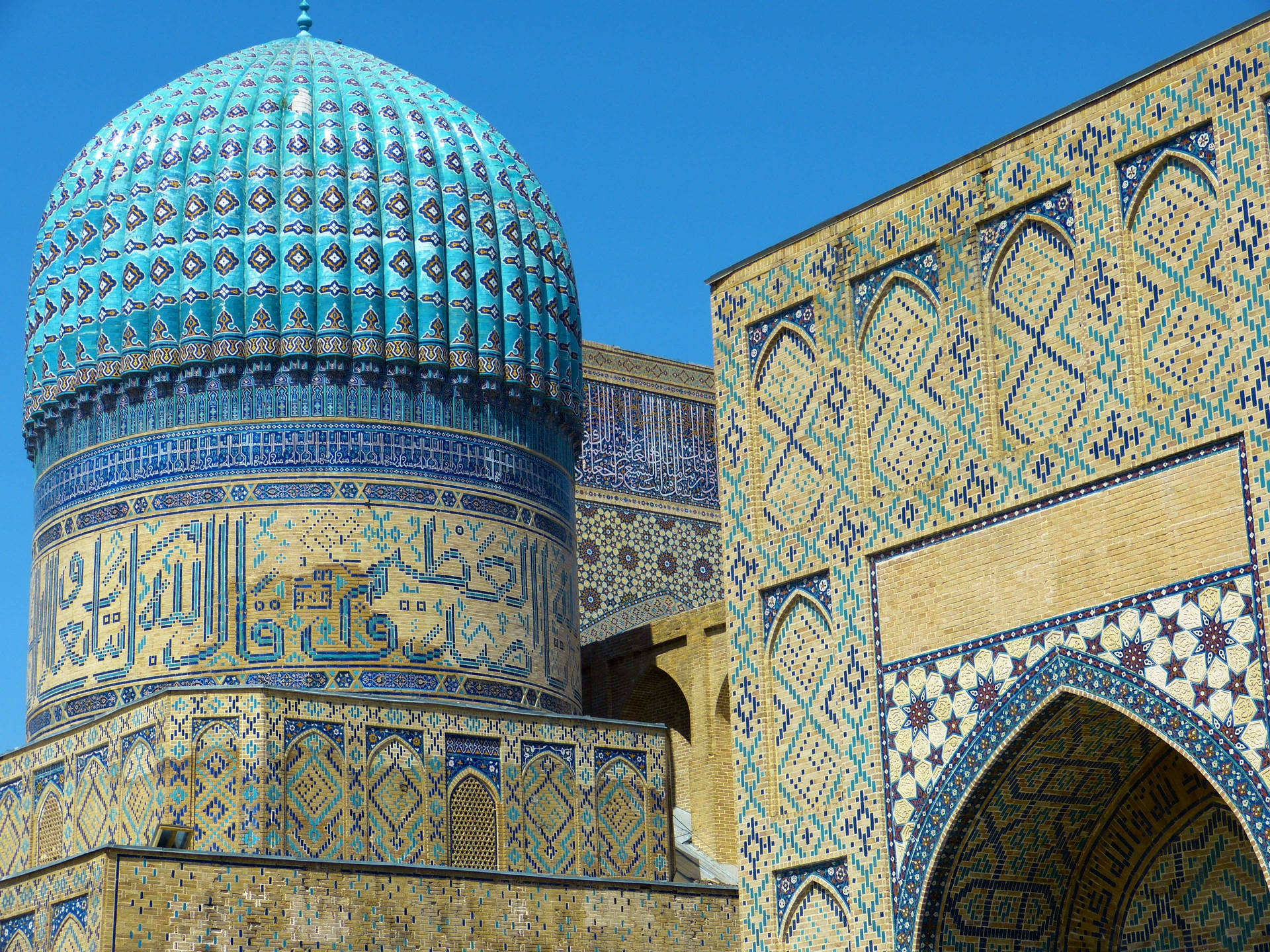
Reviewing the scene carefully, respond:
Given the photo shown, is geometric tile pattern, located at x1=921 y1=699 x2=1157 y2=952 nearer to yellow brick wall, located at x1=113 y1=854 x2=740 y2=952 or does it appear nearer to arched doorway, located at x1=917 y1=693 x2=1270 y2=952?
arched doorway, located at x1=917 y1=693 x2=1270 y2=952

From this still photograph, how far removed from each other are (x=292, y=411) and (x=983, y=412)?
12.8ft

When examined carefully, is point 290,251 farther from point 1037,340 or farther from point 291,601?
point 1037,340

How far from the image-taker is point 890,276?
25.8 ft

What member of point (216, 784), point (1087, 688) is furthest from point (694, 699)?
point (1087, 688)

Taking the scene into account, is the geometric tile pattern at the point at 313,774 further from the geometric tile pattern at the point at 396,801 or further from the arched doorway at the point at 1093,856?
the arched doorway at the point at 1093,856

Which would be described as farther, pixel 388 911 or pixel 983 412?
pixel 388 911

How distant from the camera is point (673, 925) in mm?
9156

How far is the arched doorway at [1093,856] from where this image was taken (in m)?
7.14

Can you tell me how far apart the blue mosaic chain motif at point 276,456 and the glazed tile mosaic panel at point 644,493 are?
2615 millimetres

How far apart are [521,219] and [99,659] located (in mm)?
3058

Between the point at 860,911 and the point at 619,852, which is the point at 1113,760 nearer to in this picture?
the point at 860,911

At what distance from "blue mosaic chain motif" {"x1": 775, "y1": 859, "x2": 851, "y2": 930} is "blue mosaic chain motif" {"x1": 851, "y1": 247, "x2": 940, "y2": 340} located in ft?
6.42

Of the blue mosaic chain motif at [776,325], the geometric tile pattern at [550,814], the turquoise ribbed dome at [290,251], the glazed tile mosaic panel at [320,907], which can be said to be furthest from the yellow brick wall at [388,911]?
the turquoise ribbed dome at [290,251]

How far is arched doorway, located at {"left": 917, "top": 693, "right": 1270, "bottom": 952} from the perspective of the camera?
Answer: 23.4 feet
